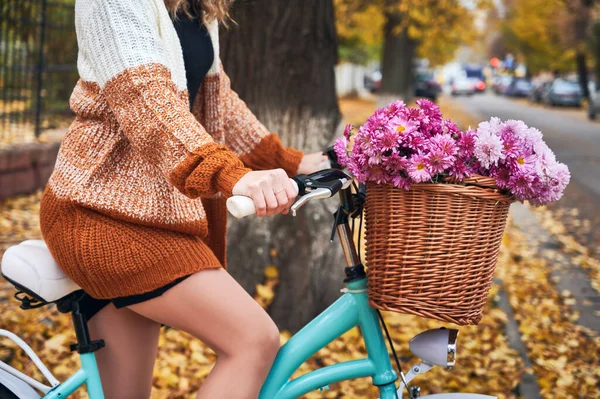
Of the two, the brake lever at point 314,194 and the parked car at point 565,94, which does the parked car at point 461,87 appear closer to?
the parked car at point 565,94

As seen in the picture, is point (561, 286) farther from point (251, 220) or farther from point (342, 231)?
point (342, 231)

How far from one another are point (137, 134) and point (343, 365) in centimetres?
92

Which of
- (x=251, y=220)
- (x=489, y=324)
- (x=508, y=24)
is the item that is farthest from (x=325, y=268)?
(x=508, y=24)

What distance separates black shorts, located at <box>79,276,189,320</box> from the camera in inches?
72.7

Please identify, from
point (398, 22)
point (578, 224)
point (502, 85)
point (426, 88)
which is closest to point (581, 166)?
point (578, 224)

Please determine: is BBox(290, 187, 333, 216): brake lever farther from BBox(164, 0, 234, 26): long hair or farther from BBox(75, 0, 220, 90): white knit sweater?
BBox(164, 0, 234, 26): long hair

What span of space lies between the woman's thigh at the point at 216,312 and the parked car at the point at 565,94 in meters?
37.9

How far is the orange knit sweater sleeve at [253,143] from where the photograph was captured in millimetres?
2344

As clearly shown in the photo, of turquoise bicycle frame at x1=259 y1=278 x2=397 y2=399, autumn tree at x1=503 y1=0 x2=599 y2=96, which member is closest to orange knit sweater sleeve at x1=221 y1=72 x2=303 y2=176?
turquoise bicycle frame at x1=259 y1=278 x2=397 y2=399

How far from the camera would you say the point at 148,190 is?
6.12 feet

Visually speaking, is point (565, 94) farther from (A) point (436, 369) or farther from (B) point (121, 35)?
(B) point (121, 35)

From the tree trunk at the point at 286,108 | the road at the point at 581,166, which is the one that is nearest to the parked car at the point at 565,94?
the road at the point at 581,166

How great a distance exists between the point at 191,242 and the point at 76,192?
33cm

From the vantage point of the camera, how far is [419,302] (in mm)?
1821
